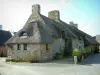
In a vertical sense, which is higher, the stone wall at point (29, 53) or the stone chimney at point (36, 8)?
the stone chimney at point (36, 8)

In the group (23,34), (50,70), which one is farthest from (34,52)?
(50,70)

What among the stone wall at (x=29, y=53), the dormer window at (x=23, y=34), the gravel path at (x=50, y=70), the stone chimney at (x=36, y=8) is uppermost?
the stone chimney at (x=36, y=8)

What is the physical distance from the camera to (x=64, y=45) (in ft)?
127

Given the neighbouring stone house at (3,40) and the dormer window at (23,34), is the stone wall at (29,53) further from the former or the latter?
the neighbouring stone house at (3,40)

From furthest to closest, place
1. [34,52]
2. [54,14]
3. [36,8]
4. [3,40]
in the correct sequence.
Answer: [3,40]
[54,14]
[36,8]
[34,52]

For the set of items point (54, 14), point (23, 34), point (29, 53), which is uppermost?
point (54, 14)

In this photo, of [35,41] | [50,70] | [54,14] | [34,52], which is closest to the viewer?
[50,70]

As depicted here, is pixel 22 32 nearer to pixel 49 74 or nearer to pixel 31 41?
pixel 31 41

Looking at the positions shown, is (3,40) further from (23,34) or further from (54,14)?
(23,34)

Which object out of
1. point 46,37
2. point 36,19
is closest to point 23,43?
point 46,37

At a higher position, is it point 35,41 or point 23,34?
point 23,34

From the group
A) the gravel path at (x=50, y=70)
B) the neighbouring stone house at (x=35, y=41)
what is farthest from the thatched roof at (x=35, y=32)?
the gravel path at (x=50, y=70)

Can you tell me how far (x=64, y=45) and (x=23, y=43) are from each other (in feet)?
37.9

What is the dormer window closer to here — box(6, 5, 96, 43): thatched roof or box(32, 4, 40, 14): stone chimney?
box(6, 5, 96, 43): thatched roof
